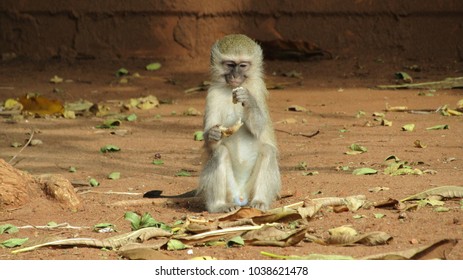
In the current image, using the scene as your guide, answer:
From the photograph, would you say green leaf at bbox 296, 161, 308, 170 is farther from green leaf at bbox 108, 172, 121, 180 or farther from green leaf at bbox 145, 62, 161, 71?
green leaf at bbox 145, 62, 161, 71

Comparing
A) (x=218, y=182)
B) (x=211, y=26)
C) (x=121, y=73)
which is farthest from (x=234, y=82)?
(x=211, y=26)

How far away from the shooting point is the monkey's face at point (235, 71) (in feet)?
26.3

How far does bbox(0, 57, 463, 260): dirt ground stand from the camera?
256 inches

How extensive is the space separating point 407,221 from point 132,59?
10.3 meters

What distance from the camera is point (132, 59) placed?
637 inches

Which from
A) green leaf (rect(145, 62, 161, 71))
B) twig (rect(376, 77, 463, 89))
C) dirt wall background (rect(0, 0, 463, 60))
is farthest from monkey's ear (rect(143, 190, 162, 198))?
dirt wall background (rect(0, 0, 463, 60))

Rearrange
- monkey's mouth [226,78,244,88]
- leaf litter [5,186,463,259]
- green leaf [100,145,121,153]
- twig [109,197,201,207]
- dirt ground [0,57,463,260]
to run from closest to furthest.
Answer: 1. leaf litter [5,186,463,259]
2. dirt ground [0,57,463,260]
3. twig [109,197,201,207]
4. monkey's mouth [226,78,244,88]
5. green leaf [100,145,121,153]

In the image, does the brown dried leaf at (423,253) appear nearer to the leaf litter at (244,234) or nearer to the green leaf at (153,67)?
the leaf litter at (244,234)

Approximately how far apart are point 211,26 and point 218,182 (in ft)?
27.7

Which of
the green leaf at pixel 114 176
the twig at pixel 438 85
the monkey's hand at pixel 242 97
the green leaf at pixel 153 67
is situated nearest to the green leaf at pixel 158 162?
the green leaf at pixel 114 176

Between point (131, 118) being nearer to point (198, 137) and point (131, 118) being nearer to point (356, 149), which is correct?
point (198, 137)

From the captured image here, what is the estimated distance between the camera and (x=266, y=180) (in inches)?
305
